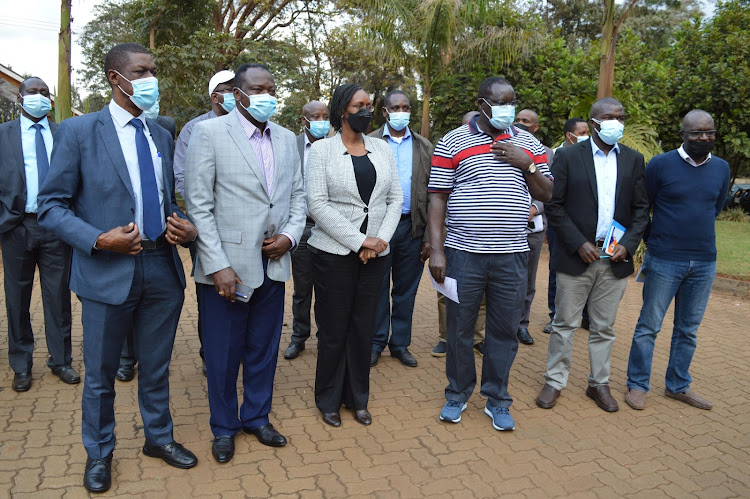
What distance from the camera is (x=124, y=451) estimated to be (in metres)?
3.48

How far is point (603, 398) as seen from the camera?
4.34 m

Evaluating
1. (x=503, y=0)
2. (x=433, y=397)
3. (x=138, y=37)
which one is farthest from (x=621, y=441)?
(x=138, y=37)

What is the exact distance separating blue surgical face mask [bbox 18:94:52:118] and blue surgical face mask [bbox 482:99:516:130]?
3350 millimetres

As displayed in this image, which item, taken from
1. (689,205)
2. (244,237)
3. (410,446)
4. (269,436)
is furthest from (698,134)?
(269,436)

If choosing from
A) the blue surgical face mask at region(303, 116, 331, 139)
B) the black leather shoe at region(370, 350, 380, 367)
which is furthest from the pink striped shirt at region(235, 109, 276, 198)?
the black leather shoe at region(370, 350, 380, 367)

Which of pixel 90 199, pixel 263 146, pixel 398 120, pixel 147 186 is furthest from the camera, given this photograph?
pixel 398 120

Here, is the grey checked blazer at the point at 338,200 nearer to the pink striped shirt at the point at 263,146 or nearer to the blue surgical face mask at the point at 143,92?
the pink striped shirt at the point at 263,146

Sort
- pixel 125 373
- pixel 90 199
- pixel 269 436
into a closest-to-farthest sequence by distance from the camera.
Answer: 1. pixel 90 199
2. pixel 269 436
3. pixel 125 373

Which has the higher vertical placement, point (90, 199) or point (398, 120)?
point (398, 120)

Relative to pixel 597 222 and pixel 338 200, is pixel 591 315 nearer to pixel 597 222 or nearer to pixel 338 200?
pixel 597 222

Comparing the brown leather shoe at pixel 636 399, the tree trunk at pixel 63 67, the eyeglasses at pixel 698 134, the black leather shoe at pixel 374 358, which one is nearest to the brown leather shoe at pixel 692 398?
the brown leather shoe at pixel 636 399

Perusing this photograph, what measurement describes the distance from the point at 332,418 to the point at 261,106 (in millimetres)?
2136

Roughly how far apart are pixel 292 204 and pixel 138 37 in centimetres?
1340

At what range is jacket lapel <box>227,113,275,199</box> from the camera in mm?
3309
